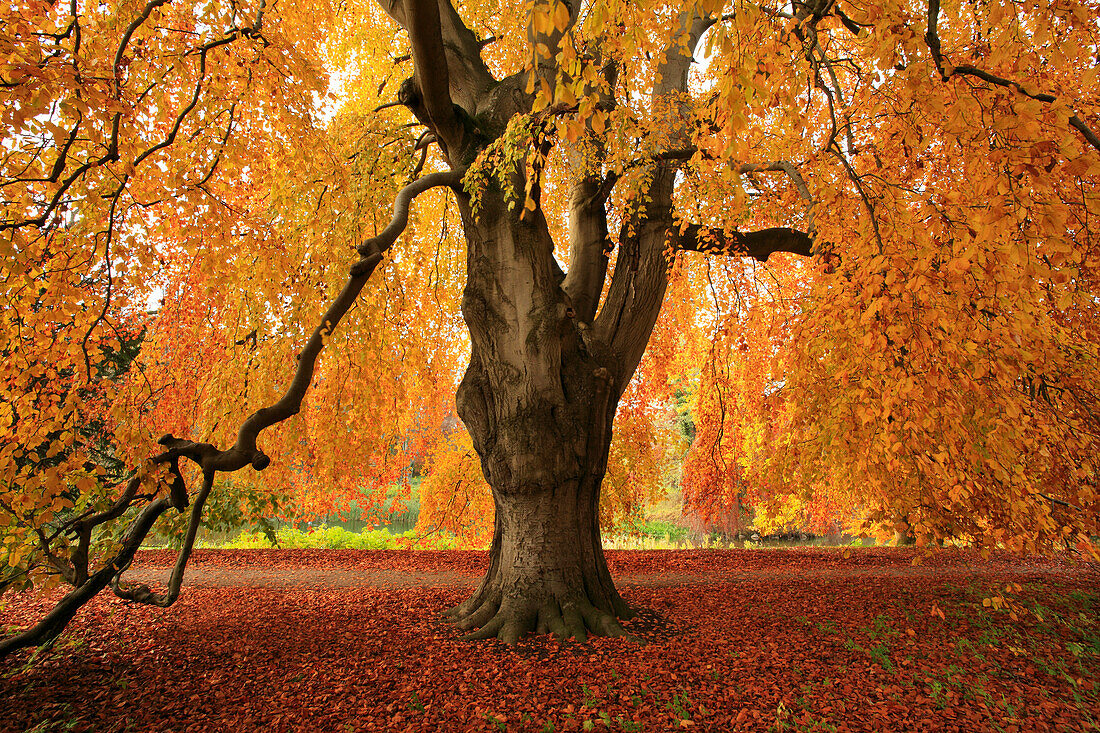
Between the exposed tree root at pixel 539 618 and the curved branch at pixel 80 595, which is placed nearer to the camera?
the curved branch at pixel 80 595

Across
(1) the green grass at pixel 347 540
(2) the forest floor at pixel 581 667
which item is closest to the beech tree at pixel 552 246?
(2) the forest floor at pixel 581 667

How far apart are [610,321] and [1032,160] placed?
3.27m

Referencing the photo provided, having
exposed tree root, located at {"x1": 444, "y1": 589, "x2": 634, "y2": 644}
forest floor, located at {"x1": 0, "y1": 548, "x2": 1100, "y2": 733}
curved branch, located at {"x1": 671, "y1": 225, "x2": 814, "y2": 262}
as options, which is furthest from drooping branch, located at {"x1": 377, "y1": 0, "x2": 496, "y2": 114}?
forest floor, located at {"x1": 0, "y1": 548, "x2": 1100, "y2": 733}

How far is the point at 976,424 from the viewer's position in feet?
11.0

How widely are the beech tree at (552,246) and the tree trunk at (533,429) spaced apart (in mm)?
25

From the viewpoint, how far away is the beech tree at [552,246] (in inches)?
94.7

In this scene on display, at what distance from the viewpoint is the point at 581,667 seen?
11.5 feet

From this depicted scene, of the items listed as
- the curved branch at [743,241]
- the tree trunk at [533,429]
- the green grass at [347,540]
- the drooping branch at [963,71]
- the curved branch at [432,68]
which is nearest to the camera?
the drooping branch at [963,71]

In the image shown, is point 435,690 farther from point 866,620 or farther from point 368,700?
point 866,620

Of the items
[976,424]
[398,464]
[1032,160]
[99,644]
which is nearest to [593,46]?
[1032,160]

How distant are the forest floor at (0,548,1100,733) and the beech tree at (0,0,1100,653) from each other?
17.1 inches

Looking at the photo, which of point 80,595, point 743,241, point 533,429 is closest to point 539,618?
point 533,429

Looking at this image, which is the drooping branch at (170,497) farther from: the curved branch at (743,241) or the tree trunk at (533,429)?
the curved branch at (743,241)

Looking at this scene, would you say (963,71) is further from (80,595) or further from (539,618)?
(80,595)
